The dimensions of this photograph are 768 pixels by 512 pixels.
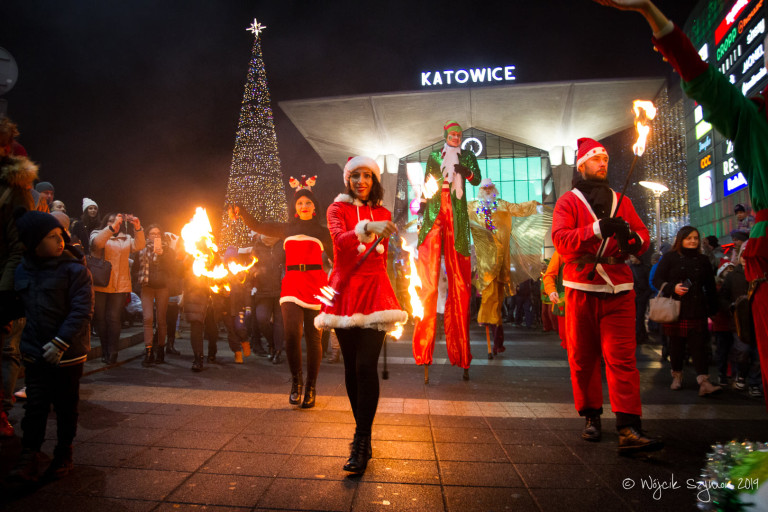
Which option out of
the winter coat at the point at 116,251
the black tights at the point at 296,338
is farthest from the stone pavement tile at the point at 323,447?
the winter coat at the point at 116,251

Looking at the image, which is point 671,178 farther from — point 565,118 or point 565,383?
point 565,383

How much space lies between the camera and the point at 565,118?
33.6m

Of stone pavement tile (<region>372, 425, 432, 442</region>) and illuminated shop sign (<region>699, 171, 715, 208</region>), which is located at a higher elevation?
illuminated shop sign (<region>699, 171, 715, 208</region>)

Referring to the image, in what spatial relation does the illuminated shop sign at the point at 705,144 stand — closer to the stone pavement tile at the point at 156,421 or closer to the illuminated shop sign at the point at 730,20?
the illuminated shop sign at the point at 730,20

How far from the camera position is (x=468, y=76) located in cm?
3459

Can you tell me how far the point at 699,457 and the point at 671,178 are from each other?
33975mm

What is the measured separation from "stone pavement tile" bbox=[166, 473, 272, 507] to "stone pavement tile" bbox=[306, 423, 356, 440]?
89 cm

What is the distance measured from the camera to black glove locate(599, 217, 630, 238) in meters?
→ 3.21

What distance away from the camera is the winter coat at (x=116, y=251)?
6801mm

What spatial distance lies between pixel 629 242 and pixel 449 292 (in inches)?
106

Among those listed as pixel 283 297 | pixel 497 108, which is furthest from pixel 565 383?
pixel 497 108

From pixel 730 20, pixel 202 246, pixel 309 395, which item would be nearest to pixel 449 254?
pixel 309 395

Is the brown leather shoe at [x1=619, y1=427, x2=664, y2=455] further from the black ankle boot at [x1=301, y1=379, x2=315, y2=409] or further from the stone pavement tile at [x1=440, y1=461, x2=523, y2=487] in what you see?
the black ankle boot at [x1=301, y1=379, x2=315, y2=409]

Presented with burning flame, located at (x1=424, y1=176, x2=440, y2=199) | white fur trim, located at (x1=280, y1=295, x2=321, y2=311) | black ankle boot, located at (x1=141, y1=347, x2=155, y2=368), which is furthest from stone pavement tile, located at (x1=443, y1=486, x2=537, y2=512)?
black ankle boot, located at (x1=141, y1=347, x2=155, y2=368)
